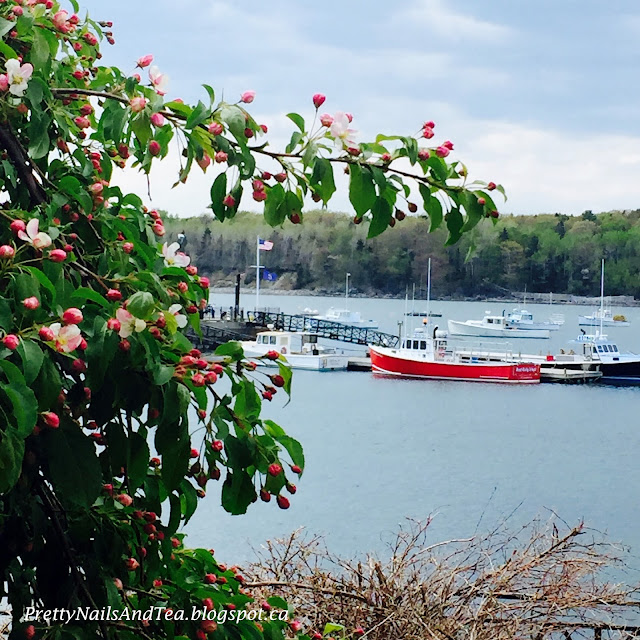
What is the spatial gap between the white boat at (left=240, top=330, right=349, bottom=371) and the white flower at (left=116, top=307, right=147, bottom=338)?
109ft

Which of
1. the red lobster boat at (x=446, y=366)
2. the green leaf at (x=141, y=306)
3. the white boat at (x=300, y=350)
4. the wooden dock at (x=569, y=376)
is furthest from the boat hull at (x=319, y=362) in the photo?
the green leaf at (x=141, y=306)

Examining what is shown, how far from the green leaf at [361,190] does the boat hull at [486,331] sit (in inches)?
2236

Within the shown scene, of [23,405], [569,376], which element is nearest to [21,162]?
[23,405]

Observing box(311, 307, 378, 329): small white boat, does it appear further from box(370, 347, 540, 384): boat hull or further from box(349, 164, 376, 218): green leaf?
box(349, 164, 376, 218): green leaf

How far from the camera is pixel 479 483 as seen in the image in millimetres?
23016

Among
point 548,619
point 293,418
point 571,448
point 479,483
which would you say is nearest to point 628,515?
point 479,483

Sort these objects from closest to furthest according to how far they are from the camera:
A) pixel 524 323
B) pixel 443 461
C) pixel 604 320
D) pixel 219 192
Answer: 1. pixel 219 192
2. pixel 443 461
3. pixel 524 323
4. pixel 604 320

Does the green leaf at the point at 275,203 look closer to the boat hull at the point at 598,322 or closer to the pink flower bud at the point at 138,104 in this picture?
the pink flower bud at the point at 138,104

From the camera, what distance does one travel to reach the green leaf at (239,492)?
1.59 metres

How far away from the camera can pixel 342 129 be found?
1.59 metres

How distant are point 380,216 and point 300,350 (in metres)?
39.9

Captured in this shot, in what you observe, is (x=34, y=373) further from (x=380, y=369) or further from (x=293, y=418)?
(x=380, y=369)

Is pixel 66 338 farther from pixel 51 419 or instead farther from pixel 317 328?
pixel 317 328

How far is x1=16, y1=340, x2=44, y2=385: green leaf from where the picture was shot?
124cm
